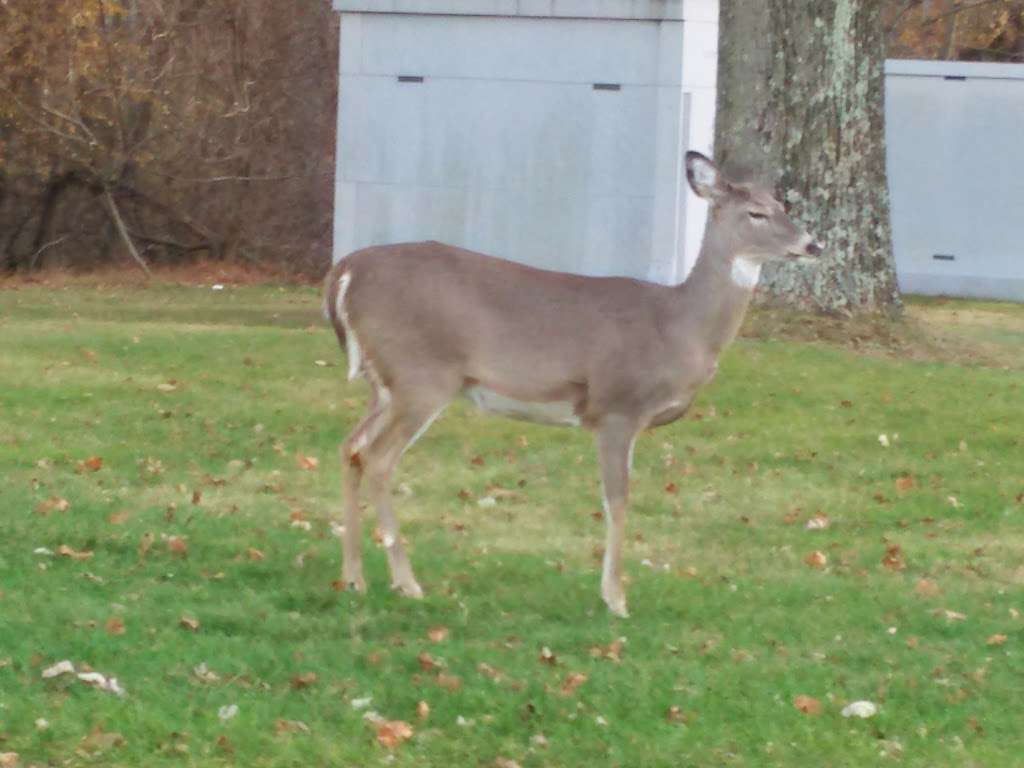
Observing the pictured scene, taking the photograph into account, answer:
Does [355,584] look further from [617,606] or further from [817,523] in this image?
[817,523]

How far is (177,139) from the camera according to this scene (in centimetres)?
3173

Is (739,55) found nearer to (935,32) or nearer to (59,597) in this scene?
(59,597)

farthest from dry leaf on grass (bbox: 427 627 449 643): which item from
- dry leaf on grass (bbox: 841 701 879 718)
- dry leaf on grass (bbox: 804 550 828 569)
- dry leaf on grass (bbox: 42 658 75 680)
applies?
dry leaf on grass (bbox: 804 550 828 569)

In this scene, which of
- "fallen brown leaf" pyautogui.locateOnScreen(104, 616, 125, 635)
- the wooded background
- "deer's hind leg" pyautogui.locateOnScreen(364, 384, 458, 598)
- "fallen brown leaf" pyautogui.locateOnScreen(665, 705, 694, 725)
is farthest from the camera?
the wooded background

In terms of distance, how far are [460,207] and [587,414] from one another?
16.5 m

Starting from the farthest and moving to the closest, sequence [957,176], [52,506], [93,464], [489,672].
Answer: [957,176], [93,464], [52,506], [489,672]

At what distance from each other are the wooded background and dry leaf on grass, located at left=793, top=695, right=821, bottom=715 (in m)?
24.0

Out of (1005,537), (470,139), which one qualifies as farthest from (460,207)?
(1005,537)

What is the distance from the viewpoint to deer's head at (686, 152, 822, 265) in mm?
9328

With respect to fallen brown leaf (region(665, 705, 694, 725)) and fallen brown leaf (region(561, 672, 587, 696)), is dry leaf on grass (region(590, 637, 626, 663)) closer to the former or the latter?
fallen brown leaf (region(561, 672, 587, 696))

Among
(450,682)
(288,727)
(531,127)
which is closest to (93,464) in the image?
(450,682)

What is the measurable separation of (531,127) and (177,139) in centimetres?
838

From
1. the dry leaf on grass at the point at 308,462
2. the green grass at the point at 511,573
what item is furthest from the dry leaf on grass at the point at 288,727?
the dry leaf on grass at the point at 308,462

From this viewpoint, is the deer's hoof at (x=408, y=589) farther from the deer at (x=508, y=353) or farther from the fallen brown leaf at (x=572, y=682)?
the fallen brown leaf at (x=572, y=682)
